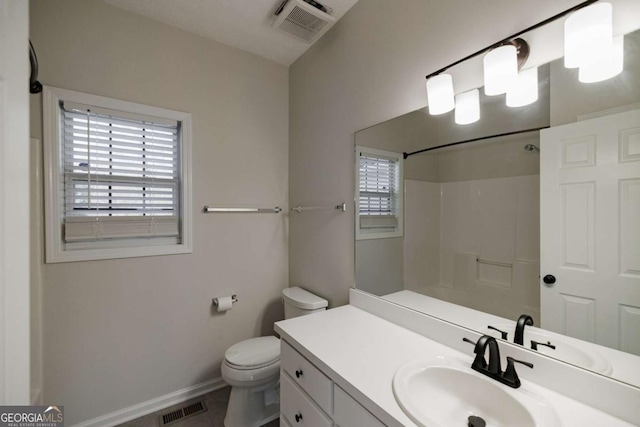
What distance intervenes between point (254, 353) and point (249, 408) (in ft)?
1.02

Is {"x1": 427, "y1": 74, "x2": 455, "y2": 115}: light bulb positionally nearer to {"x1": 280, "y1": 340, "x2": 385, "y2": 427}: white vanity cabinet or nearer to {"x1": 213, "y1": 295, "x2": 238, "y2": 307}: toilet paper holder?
{"x1": 280, "y1": 340, "x2": 385, "y2": 427}: white vanity cabinet

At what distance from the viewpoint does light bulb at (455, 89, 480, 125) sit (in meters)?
1.09

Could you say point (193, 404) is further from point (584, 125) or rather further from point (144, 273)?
point (584, 125)

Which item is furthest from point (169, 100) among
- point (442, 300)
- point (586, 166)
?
point (586, 166)

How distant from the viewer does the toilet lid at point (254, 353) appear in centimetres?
161

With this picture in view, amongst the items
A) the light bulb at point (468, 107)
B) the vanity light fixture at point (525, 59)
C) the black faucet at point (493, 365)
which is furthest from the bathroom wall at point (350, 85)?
the black faucet at point (493, 365)

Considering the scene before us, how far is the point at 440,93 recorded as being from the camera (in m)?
1.16

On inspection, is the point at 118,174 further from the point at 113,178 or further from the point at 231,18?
the point at 231,18

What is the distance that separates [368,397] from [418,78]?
136cm

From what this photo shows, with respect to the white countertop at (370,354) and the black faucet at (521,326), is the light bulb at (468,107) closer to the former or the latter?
the black faucet at (521,326)

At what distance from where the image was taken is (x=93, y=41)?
1618 mm

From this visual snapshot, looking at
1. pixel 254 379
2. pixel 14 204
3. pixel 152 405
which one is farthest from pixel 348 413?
pixel 152 405

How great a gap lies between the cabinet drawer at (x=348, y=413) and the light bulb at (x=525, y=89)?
1.16m

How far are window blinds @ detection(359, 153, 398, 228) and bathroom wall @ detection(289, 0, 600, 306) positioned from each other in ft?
0.38
